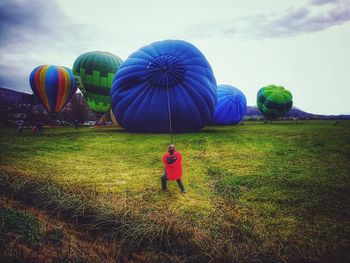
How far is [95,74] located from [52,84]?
3119 millimetres

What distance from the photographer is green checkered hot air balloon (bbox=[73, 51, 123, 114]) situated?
68.2ft

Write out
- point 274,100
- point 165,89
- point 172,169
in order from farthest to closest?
point 274,100 < point 165,89 < point 172,169

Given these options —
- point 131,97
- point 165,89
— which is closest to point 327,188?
point 165,89

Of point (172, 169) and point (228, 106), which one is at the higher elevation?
point (228, 106)

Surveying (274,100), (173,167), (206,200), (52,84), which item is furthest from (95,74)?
(206,200)

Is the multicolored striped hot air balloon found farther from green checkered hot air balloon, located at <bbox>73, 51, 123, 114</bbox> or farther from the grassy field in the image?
the grassy field

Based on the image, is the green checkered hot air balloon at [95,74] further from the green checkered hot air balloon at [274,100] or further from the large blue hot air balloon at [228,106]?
the green checkered hot air balloon at [274,100]

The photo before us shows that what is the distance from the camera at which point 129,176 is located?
6.21 metres

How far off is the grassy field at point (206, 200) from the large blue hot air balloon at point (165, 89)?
13.8 ft

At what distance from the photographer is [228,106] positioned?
20.4 m

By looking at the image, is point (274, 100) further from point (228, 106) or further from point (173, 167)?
point (173, 167)

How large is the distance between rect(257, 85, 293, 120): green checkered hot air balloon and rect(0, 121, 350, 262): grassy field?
15783 millimetres

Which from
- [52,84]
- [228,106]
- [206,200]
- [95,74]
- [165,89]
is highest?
[95,74]

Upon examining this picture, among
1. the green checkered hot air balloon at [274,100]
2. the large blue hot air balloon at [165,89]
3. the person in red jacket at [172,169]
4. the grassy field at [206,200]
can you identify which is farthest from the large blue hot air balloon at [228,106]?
the person in red jacket at [172,169]
